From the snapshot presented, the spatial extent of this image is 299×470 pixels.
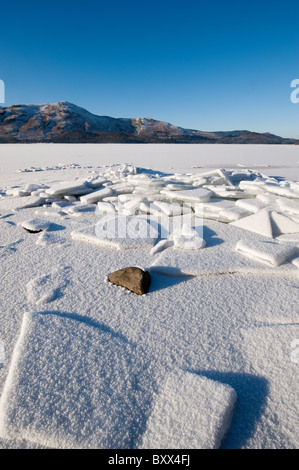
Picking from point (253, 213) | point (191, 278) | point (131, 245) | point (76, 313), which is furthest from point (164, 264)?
point (253, 213)

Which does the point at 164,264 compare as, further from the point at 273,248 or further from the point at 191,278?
the point at 273,248

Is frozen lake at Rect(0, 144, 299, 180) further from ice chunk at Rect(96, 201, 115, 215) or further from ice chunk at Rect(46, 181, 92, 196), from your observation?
ice chunk at Rect(96, 201, 115, 215)

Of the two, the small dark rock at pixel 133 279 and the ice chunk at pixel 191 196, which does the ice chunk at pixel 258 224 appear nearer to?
the ice chunk at pixel 191 196

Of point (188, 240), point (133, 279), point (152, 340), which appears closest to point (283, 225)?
point (188, 240)

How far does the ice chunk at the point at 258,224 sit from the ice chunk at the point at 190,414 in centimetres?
138

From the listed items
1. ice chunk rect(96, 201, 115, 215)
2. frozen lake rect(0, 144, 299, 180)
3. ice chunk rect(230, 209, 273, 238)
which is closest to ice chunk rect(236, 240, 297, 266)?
ice chunk rect(230, 209, 273, 238)

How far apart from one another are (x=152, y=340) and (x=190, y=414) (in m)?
0.30

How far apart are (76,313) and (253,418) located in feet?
2.46

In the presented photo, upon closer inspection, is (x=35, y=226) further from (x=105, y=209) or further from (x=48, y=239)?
(x=105, y=209)

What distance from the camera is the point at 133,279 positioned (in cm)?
125

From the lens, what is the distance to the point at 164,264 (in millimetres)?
1413

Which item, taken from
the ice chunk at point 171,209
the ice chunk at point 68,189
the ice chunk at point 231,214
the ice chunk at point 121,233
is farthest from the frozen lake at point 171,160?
the ice chunk at point 121,233

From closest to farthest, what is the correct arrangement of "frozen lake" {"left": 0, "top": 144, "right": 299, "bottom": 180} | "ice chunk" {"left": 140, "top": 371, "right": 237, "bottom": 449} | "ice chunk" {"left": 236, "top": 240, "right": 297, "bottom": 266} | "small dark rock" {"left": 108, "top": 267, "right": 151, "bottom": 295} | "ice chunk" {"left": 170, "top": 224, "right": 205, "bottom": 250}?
"ice chunk" {"left": 140, "top": 371, "right": 237, "bottom": 449} → "small dark rock" {"left": 108, "top": 267, "right": 151, "bottom": 295} → "ice chunk" {"left": 236, "top": 240, "right": 297, "bottom": 266} → "ice chunk" {"left": 170, "top": 224, "right": 205, "bottom": 250} → "frozen lake" {"left": 0, "top": 144, "right": 299, "bottom": 180}

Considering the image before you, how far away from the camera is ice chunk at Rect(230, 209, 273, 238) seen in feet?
6.22
